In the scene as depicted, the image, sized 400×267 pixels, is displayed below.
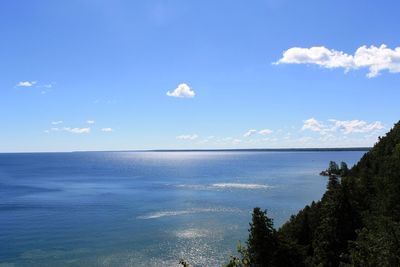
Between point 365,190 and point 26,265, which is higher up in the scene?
point 365,190

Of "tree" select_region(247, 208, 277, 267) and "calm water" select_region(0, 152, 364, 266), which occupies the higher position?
"tree" select_region(247, 208, 277, 267)

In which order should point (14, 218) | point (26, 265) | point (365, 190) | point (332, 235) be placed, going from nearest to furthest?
point (332, 235) → point (26, 265) → point (365, 190) → point (14, 218)

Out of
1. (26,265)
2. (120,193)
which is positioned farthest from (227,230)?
(120,193)

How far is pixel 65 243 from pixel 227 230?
90.8 feet

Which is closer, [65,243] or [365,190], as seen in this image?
[365,190]

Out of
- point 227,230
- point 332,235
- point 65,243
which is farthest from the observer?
point 227,230

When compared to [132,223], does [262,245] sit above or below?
above

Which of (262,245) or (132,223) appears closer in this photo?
(262,245)

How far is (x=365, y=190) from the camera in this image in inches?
2451

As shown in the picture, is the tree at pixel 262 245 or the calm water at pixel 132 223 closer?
the tree at pixel 262 245

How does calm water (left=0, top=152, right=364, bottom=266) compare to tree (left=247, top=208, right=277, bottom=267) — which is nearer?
tree (left=247, top=208, right=277, bottom=267)

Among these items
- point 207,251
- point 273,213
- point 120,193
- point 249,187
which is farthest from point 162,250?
point 249,187

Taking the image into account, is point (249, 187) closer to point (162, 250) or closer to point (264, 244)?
point (162, 250)

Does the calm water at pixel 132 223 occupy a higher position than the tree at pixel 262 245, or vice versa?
the tree at pixel 262 245
